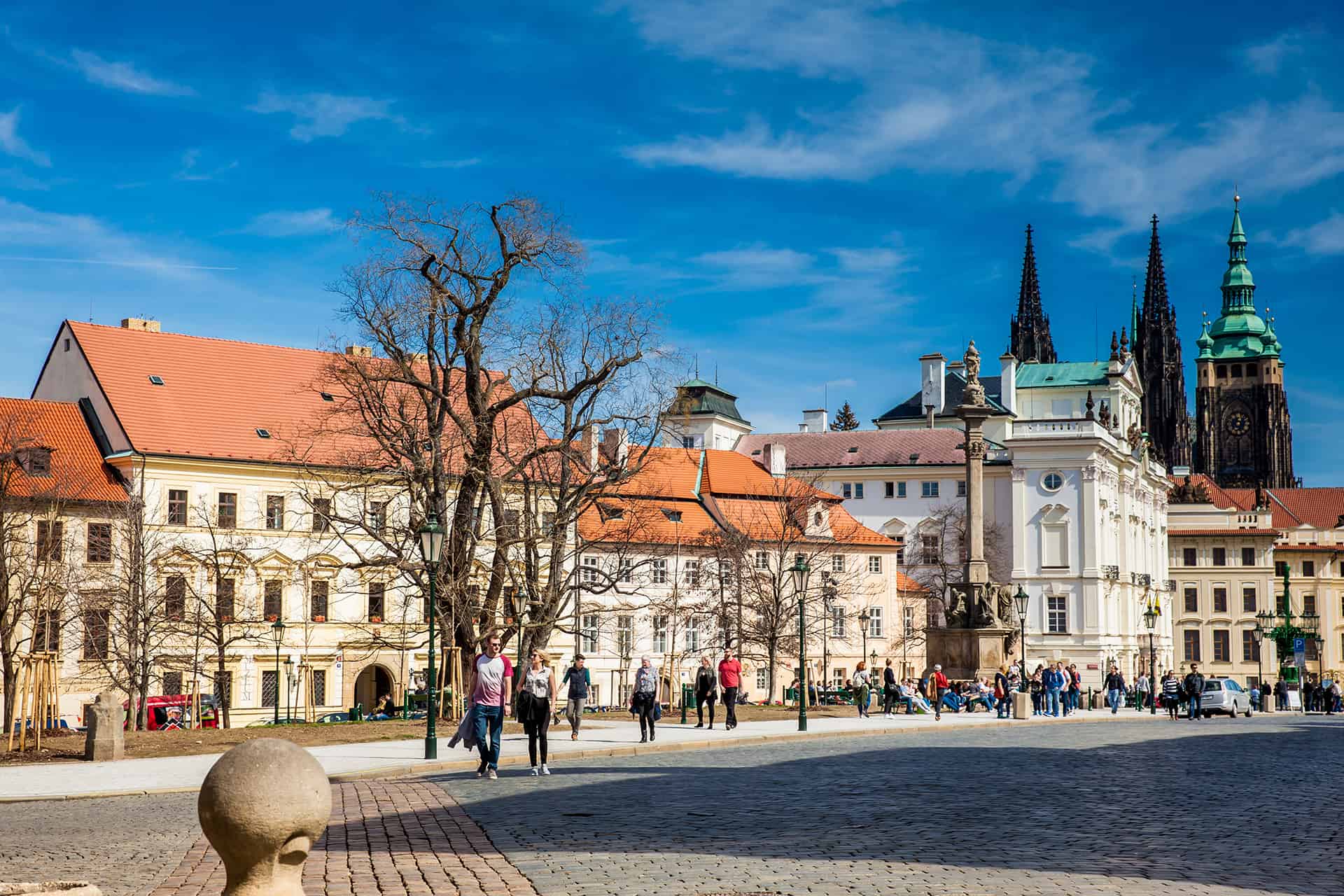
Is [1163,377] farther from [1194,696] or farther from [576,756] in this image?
[576,756]

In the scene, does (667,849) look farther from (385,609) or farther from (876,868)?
(385,609)

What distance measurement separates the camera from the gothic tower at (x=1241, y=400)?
177m

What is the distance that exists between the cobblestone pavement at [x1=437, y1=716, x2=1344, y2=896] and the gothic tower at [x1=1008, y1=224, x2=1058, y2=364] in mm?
130447

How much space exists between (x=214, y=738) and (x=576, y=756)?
763 cm

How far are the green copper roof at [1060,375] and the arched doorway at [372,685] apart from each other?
66154mm

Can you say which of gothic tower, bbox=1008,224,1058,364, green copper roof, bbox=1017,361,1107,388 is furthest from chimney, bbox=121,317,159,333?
gothic tower, bbox=1008,224,1058,364

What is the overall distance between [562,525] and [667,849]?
22448mm

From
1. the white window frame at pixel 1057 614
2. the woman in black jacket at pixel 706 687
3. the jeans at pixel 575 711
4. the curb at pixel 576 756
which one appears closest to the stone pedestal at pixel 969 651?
the curb at pixel 576 756

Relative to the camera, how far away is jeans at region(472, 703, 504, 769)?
2041cm

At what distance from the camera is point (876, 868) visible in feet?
37.3

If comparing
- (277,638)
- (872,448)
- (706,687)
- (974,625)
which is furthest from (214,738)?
(872,448)

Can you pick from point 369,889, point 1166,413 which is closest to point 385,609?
point 369,889

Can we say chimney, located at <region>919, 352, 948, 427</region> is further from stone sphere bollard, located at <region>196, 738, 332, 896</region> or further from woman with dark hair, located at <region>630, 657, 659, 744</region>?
stone sphere bollard, located at <region>196, 738, 332, 896</region>

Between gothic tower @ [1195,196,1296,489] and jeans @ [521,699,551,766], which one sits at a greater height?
gothic tower @ [1195,196,1296,489]
